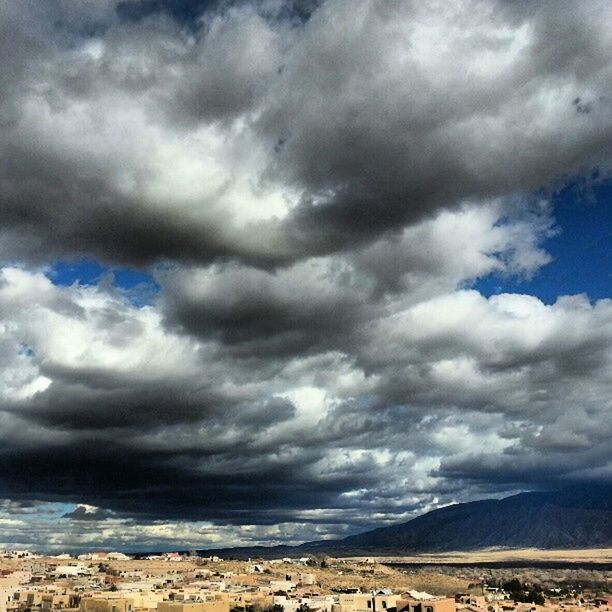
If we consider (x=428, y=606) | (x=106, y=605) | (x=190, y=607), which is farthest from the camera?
(x=428, y=606)

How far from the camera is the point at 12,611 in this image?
4865 inches

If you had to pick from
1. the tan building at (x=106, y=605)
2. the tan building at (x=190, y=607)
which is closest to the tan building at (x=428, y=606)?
the tan building at (x=190, y=607)

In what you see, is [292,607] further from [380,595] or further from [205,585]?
[205,585]

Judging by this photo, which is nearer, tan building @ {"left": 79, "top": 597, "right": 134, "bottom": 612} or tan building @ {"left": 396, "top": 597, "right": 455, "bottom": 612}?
tan building @ {"left": 79, "top": 597, "right": 134, "bottom": 612}

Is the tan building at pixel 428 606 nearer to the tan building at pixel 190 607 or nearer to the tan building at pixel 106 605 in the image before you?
the tan building at pixel 190 607

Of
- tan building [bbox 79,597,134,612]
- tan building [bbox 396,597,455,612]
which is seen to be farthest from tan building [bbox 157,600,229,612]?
tan building [bbox 396,597,455,612]

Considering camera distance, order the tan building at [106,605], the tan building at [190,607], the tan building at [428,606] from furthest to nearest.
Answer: the tan building at [428,606] < the tan building at [106,605] < the tan building at [190,607]

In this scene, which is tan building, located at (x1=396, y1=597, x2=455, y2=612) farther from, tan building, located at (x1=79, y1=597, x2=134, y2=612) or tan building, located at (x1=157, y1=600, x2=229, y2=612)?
tan building, located at (x1=79, y1=597, x2=134, y2=612)

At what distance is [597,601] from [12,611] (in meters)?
127

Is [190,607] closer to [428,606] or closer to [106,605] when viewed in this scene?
[106,605]

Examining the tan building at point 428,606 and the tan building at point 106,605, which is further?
A: the tan building at point 428,606

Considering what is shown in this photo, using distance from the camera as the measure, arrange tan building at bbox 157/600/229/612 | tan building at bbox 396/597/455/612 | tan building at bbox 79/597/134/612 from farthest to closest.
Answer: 1. tan building at bbox 396/597/455/612
2. tan building at bbox 79/597/134/612
3. tan building at bbox 157/600/229/612

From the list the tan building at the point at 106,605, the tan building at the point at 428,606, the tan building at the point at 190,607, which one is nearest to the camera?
the tan building at the point at 190,607

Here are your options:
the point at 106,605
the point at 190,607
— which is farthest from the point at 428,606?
the point at 106,605
